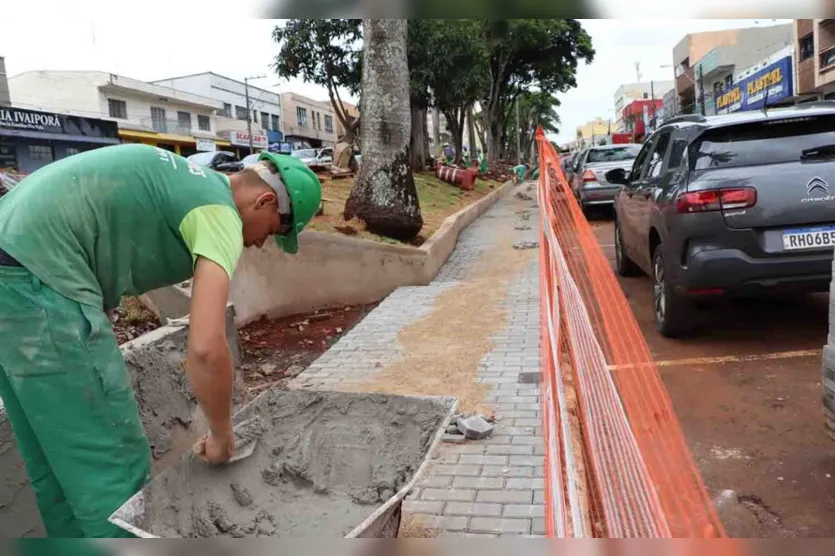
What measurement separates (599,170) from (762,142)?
9265 mm

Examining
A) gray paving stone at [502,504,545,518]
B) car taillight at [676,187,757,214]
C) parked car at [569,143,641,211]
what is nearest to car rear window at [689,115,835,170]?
car taillight at [676,187,757,214]

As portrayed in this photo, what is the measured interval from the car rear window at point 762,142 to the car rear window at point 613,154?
33.5 feet

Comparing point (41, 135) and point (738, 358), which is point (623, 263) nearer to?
point (738, 358)

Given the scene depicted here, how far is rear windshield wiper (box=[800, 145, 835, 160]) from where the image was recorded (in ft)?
16.0

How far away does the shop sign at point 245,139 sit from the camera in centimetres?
5106

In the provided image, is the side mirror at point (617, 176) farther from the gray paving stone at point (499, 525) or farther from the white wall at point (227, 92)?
the white wall at point (227, 92)

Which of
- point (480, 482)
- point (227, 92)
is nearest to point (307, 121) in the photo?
point (227, 92)

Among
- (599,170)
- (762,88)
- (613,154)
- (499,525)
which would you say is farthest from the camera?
(762,88)

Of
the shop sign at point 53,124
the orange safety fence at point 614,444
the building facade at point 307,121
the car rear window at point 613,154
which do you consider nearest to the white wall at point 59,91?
the shop sign at point 53,124

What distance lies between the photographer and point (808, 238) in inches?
185

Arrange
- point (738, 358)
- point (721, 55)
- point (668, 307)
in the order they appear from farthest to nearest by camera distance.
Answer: point (721, 55), point (668, 307), point (738, 358)

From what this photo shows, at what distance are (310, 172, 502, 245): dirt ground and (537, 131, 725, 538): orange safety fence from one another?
16.7ft

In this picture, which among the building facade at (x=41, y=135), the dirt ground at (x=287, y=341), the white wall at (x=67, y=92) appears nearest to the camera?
the dirt ground at (x=287, y=341)

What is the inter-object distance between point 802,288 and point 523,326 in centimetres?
237
